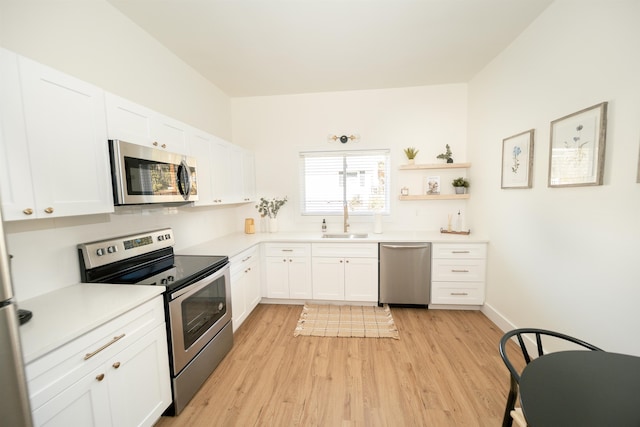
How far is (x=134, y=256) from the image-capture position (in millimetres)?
1949

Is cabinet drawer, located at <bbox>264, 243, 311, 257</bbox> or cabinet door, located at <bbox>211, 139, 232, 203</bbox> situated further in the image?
cabinet drawer, located at <bbox>264, 243, 311, 257</bbox>

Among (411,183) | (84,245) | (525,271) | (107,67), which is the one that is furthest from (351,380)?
(107,67)

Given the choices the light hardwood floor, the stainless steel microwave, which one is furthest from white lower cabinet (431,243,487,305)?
the stainless steel microwave

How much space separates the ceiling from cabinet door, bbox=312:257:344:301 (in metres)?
2.35

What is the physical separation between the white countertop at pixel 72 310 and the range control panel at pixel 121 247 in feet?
0.57

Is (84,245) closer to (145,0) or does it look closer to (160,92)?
(160,92)

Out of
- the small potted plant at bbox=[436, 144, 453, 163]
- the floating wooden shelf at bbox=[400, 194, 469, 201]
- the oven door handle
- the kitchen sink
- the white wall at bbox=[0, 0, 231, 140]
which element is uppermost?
the white wall at bbox=[0, 0, 231, 140]

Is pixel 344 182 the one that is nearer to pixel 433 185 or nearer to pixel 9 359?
pixel 433 185

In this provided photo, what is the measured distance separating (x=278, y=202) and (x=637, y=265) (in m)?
3.45

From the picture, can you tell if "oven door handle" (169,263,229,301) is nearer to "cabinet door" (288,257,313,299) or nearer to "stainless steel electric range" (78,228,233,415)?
"stainless steel electric range" (78,228,233,415)

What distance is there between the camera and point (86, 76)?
1778mm

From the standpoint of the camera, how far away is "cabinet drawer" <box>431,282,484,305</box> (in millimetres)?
3095

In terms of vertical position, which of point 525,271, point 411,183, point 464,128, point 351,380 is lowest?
point 351,380

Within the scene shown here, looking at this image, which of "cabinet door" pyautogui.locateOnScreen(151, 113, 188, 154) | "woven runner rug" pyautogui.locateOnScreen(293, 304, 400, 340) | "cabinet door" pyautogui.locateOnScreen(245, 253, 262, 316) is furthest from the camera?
"cabinet door" pyautogui.locateOnScreen(245, 253, 262, 316)
